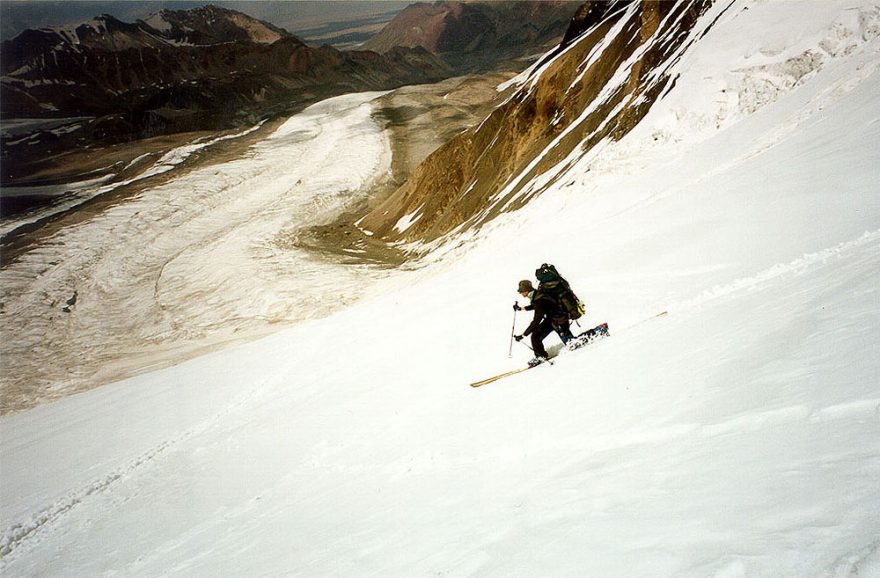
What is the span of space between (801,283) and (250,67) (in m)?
176

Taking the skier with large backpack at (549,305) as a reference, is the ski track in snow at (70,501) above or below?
below

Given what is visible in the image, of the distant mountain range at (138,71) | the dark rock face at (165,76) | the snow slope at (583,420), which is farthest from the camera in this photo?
the distant mountain range at (138,71)

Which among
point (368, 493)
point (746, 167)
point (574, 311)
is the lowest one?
point (368, 493)

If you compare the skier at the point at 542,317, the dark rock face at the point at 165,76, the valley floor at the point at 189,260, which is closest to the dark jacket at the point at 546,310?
the skier at the point at 542,317

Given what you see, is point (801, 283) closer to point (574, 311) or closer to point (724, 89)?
point (574, 311)

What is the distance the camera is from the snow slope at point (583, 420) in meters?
2.57

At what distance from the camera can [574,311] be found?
305 inches

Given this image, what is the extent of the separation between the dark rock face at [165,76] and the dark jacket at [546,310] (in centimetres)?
11175

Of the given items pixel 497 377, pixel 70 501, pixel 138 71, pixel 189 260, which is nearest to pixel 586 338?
pixel 497 377

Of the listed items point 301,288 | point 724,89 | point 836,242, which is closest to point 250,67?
point 301,288

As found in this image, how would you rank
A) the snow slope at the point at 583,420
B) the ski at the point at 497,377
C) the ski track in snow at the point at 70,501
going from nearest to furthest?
the snow slope at the point at 583,420
the ski at the point at 497,377
the ski track in snow at the point at 70,501

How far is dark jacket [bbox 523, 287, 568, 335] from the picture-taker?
7.72 m

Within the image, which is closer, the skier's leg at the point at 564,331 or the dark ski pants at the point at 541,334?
the dark ski pants at the point at 541,334

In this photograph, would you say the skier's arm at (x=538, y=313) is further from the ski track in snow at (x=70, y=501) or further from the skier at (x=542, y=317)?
the ski track in snow at (x=70, y=501)
